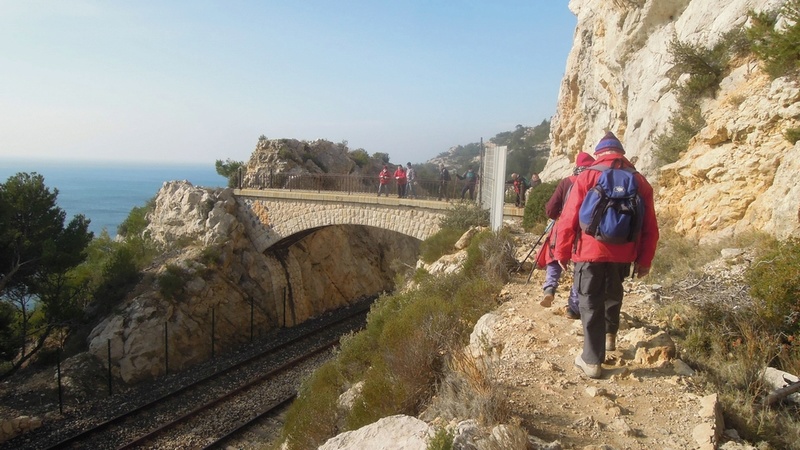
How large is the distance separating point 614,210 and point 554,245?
1.38 m

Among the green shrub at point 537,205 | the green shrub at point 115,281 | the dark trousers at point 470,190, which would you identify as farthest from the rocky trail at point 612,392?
the green shrub at point 115,281

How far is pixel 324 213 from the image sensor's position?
59.5 feet

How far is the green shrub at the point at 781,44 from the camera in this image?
23.7 ft

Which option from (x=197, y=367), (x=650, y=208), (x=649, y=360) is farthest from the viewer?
(x=197, y=367)

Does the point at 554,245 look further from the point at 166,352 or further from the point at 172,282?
the point at 172,282

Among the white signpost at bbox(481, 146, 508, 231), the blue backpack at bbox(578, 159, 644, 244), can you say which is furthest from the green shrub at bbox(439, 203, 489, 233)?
the blue backpack at bbox(578, 159, 644, 244)

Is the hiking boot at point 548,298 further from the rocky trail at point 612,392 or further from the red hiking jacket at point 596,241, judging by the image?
the red hiking jacket at point 596,241

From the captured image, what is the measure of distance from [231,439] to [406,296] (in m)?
4.68

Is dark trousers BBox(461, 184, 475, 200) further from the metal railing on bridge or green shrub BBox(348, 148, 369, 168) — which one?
green shrub BBox(348, 148, 369, 168)

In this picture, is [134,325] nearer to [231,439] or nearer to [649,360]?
[231,439]

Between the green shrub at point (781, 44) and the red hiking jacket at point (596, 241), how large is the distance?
5.64 metres

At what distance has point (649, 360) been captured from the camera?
398cm

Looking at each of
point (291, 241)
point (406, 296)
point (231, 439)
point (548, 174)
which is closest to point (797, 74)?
point (406, 296)

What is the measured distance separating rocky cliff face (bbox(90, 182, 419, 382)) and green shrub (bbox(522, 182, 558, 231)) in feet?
21.7
